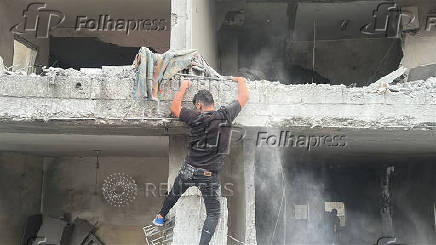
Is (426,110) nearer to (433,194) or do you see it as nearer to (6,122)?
(433,194)

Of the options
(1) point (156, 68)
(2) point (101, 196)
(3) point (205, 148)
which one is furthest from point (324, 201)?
(1) point (156, 68)

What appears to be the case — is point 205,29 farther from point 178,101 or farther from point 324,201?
point 324,201

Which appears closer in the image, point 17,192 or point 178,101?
point 178,101

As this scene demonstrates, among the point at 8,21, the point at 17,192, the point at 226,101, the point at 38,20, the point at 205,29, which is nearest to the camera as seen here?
the point at 226,101

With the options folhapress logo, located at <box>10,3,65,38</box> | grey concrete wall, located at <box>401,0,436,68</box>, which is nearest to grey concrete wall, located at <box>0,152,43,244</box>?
folhapress logo, located at <box>10,3,65,38</box>

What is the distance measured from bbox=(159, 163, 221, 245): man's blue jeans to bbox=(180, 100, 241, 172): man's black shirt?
0.08 meters

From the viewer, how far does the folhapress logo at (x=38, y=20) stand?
8.39 metres

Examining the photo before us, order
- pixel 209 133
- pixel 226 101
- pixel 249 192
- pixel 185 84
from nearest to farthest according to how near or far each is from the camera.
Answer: pixel 209 133
pixel 185 84
pixel 226 101
pixel 249 192

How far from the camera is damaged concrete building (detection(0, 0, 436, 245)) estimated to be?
15.6 feet

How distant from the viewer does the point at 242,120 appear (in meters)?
4.79

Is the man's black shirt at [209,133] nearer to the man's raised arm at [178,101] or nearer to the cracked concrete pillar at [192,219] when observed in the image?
the man's raised arm at [178,101]

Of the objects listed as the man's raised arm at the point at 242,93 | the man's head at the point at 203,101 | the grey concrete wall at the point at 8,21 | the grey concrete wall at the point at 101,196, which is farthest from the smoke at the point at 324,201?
the grey concrete wall at the point at 8,21

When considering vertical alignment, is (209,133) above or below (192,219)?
above

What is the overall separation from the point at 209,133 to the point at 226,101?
0.46 m
